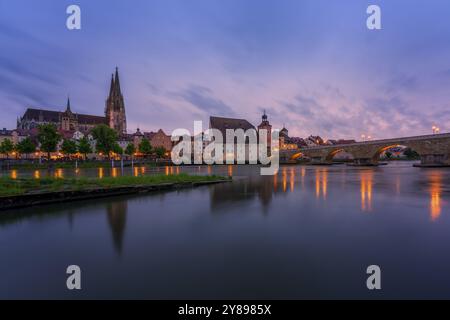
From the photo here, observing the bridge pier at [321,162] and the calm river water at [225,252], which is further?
the bridge pier at [321,162]

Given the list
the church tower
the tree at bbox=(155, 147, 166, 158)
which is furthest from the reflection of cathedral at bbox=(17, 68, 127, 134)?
the tree at bbox=(155, 147, 166, 158)

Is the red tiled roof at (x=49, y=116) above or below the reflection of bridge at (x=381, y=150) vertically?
above

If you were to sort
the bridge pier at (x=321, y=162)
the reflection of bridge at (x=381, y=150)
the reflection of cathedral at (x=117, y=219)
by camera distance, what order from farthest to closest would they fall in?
the bridge pier at (x=321, y=162)
the reflection of bridge at (x=381, y=150)
the reflection of cathedral at (x=117, y=219)

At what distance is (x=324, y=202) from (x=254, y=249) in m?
9.13

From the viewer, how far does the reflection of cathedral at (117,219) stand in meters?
7.86

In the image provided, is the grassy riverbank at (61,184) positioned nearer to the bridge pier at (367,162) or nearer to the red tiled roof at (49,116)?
the bridge pier at (367,162)

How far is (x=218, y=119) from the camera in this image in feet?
359

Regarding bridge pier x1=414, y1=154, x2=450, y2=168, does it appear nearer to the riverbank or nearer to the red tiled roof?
the riverbank

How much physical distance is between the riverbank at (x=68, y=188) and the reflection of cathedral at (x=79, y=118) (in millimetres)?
108042

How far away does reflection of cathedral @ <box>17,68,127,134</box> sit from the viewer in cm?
Answer: 11328

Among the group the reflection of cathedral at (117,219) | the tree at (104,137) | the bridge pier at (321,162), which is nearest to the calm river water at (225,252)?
the reflection of cathedral at (117,219)

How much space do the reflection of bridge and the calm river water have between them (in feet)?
164

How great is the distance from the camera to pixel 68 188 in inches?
577
